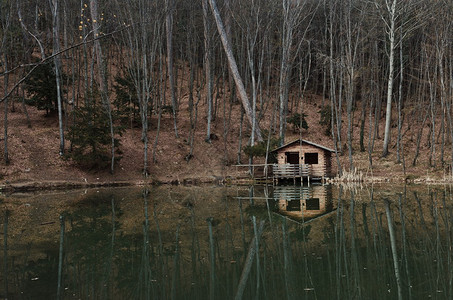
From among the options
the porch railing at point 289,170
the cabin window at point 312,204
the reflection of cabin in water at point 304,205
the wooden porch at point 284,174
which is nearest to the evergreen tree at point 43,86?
the wooden porch at point 284,174

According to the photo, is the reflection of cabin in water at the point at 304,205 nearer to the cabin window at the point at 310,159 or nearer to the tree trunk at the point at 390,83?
the tree trunk at the point at 390,83

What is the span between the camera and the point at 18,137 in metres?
24.4

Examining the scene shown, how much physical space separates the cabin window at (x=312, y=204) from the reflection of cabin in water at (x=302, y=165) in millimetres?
8060

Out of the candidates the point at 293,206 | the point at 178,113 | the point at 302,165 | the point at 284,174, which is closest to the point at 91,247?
the point at 293,206

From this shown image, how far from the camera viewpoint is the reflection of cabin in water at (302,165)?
24522mm

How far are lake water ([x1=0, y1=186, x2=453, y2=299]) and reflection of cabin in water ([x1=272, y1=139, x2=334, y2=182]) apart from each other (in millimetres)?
9145

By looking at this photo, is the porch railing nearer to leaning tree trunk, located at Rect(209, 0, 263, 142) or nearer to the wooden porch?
the wooden porch

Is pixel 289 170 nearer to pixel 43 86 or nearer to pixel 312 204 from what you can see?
pixel 312 204

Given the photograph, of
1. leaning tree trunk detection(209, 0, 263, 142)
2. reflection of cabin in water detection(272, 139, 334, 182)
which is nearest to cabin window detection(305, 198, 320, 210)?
reflection of cabin in water detection(272, 139, 334, 182)

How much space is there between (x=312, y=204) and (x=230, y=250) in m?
7.08

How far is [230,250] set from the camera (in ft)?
27.3

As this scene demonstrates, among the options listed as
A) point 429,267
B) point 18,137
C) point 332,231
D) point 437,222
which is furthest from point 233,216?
point 18,137

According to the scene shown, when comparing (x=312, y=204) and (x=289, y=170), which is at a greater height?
(x=289, y=170)

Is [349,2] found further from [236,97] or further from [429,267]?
[429,267]
